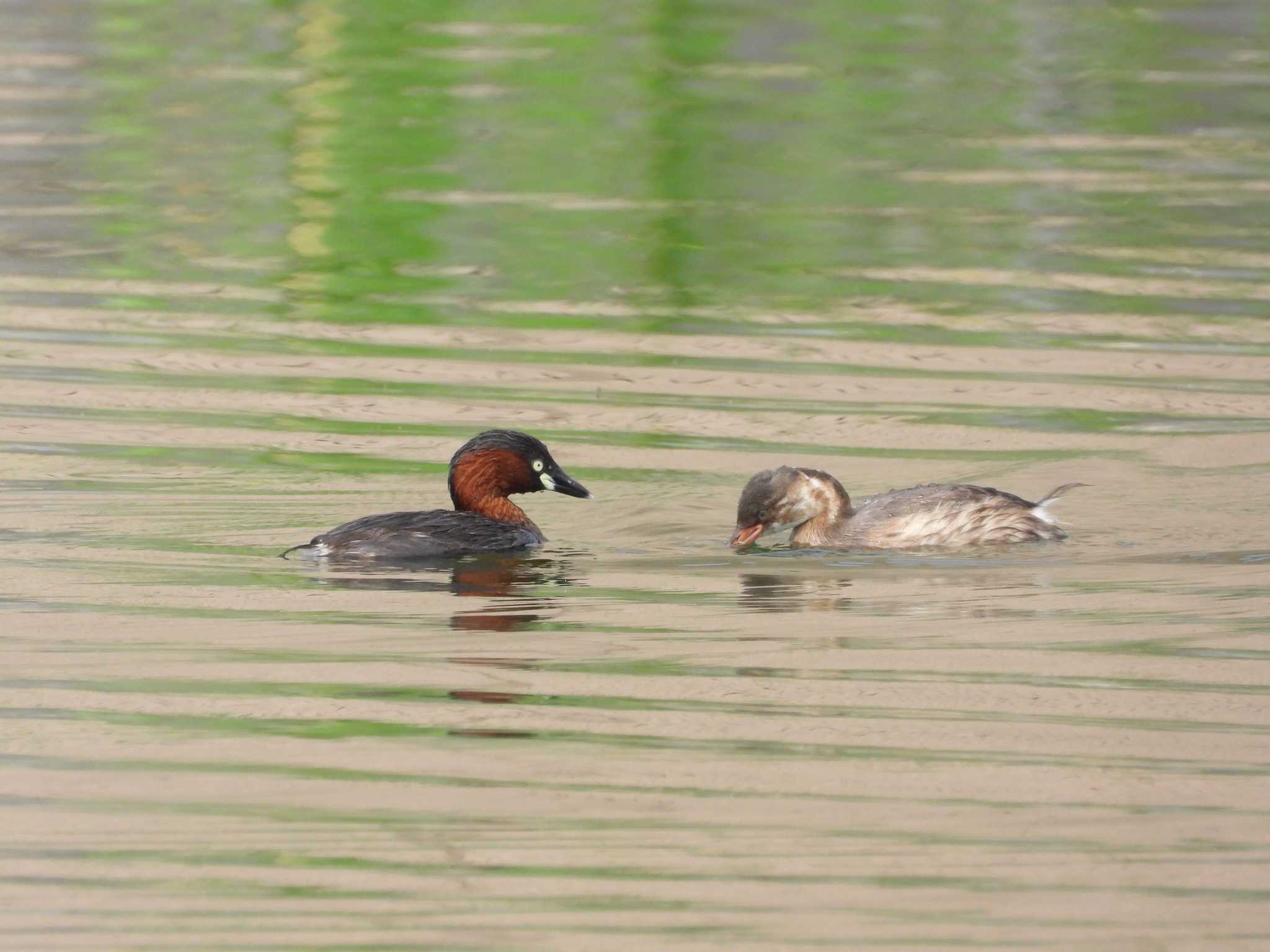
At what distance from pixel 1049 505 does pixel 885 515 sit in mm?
749

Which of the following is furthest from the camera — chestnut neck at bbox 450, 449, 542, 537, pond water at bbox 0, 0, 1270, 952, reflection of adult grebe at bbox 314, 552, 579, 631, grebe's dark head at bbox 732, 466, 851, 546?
chestnut neck at bbox 450, 449, 542, 537

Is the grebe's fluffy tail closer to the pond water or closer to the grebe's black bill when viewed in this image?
the pond water

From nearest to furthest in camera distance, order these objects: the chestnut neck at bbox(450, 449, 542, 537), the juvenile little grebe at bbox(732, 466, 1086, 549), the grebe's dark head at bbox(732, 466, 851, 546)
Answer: the juvenile little grebe at bbox(732, 466, 1086, 549) < the grebe's dark head at bbox(732, 466, 851, 546) < the chestnut neck at bbox(450, 449, 542, 537)

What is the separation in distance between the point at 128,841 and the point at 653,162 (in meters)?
13.9

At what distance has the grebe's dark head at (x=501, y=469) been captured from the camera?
9.77 metres

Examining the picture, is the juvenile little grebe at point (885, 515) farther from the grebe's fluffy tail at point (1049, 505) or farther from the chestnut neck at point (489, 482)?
the chestnut neck at point (489, 482)

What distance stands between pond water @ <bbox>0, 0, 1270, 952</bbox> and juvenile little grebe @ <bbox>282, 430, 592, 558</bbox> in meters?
0.12

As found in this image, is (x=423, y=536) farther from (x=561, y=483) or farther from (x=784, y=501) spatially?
(x=784, y=501)

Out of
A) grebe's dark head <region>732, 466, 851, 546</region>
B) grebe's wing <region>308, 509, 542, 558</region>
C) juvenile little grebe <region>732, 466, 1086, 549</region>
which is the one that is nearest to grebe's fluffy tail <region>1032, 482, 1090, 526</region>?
juvenile little grebe <region>732, 466, 1086, 549</region>

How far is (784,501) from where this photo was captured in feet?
30.8

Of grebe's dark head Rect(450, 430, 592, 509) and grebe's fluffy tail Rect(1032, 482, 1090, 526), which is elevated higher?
grebe's dark head Rect(450, 430, 592, 509)

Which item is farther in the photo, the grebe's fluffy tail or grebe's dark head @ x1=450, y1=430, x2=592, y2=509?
grebe's dark head @ x1=450, y1=430, x2=592, y2=509

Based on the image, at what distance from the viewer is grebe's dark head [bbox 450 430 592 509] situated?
977 cm

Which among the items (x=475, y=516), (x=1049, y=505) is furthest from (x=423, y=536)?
(x=1049, y=505)
